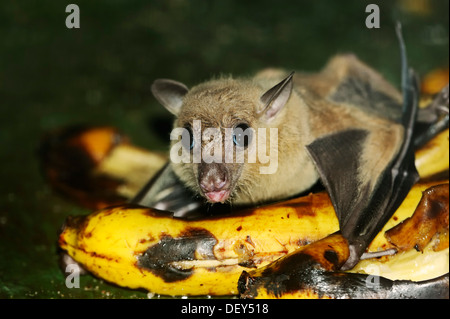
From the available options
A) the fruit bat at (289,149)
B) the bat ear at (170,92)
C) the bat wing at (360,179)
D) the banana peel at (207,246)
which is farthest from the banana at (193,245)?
the bat ear at (170,92)

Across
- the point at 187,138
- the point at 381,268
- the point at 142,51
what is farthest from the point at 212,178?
the point at 142,51

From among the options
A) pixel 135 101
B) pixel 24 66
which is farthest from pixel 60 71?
pixel 135 101

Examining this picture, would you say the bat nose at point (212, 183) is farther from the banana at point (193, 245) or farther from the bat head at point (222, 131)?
the banana at point (193, 245)

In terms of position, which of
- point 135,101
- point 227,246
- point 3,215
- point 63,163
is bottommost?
point 227,246

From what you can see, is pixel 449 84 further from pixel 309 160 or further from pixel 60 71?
pixel 60 71

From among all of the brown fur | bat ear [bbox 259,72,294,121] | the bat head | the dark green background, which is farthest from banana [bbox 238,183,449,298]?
the dark green background

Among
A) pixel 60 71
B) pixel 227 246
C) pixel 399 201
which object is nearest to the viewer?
pixel 227 246

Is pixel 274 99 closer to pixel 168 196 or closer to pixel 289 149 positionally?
pixel 289 149

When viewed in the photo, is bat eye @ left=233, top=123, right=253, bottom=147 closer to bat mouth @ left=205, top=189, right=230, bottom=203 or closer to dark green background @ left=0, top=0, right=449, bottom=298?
bat mouth @ left=205, top=189, right=230, bottom=203
